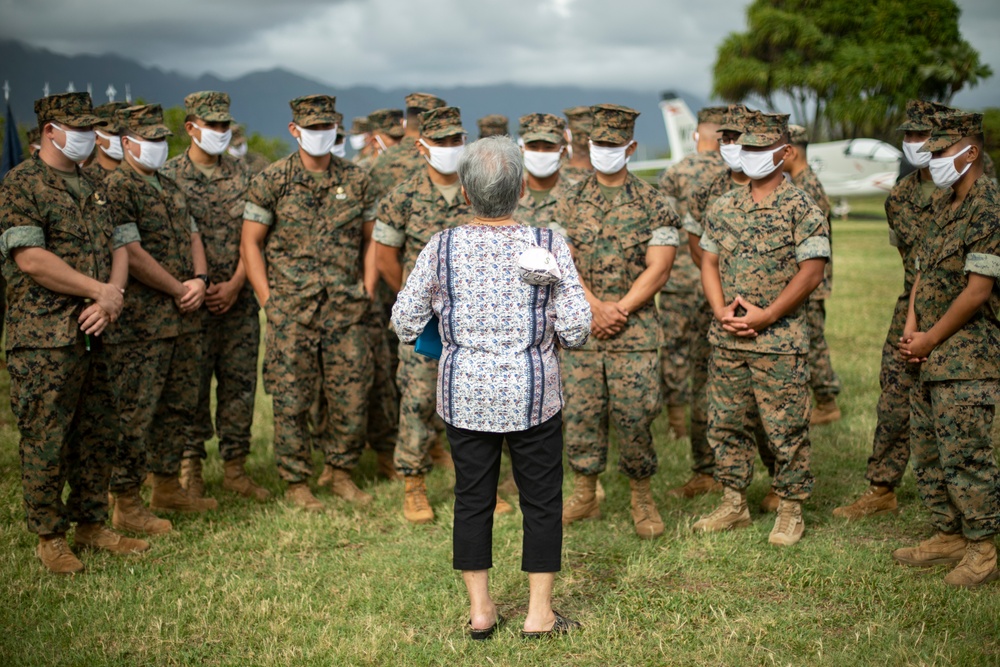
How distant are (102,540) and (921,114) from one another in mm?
5025

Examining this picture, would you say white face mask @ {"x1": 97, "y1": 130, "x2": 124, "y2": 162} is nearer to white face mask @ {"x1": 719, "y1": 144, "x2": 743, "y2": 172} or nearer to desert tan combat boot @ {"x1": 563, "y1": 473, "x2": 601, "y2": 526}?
desert tan combat boot @ {"x1": 563, "y1": 473, "x2": 601, "y2": 526}

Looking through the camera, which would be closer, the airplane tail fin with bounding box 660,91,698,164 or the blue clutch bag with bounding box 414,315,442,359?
the blue clutch bag with bounding box 414,315,442,359

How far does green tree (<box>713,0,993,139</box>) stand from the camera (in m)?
42.9

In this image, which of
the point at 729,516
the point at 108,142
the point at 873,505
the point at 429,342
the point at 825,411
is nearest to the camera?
the point at 429,342

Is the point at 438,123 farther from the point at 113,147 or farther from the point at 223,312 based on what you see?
the point at 113,147

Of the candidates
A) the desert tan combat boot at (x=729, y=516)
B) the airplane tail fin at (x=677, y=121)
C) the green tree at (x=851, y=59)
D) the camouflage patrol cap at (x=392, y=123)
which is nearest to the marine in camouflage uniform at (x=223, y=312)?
the camouflage patrol cap at (x=392, y=123)

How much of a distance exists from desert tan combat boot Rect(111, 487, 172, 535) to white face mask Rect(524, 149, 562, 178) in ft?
10.7

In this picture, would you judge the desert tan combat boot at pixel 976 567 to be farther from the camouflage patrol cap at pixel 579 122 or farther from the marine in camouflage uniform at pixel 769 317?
the camouflage patrol cap at pixel 579 122

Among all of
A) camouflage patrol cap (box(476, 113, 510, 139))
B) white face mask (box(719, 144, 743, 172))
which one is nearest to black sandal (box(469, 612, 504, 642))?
white face mask (box(719, 144, 743, 172))

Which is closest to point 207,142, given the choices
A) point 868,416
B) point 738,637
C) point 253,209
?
point 253,209

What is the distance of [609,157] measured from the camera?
4965mm

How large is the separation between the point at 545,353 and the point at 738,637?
1.50m

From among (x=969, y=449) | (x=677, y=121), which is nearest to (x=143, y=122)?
(x=969, y=449)

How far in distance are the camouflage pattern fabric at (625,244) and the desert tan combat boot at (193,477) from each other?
2.90 metres
